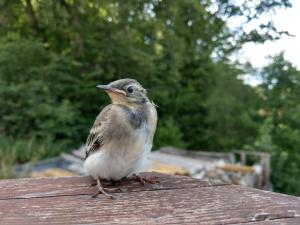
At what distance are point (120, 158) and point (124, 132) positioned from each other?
0.46 ft

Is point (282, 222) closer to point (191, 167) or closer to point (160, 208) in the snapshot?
point (160, 208)

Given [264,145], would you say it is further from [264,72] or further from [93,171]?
[93,171]

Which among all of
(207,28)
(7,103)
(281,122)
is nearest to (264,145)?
(281,122)

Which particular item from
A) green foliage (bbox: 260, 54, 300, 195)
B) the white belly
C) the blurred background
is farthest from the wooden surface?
green foliage (bbox: 260, 54, 300, 195)

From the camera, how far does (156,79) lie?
11711mm

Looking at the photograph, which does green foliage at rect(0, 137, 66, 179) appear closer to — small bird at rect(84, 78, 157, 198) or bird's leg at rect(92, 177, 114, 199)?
small bird at rect(84, 78, 157, 198)

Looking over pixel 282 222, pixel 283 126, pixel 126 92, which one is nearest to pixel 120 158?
pixel 126 92

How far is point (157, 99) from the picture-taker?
40.5ft

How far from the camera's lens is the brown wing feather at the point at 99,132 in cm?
264

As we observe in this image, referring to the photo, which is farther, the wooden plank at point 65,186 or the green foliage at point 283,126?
the green foliage at point 283,126

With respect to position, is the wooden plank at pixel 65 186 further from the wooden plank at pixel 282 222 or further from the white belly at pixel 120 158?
the wooden plank at pixel 282 222

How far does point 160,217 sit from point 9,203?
0.59 meters

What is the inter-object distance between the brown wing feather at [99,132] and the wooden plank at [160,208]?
1.56 ft

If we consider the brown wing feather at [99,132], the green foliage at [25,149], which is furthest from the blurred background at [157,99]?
the brown wing feather at [99,132]
